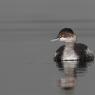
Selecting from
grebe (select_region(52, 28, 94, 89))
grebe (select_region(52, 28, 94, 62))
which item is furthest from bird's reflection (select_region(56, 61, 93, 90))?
grebe (select_region(52, 28, 94, 62))

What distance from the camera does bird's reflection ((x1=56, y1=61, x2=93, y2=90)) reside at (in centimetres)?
2395

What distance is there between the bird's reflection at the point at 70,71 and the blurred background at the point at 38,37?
0.64 ft

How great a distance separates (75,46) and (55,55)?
691 millimetres

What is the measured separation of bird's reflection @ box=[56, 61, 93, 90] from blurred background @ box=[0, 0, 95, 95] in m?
0.20

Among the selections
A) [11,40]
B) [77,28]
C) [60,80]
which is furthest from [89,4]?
[60,80]

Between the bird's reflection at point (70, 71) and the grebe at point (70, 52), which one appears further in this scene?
the grebe at point (70, 52)

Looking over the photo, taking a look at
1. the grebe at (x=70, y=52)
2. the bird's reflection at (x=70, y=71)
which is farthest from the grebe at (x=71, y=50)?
the bird's reflection at (x=70, y=71)

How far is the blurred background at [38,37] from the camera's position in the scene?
78.8 feet

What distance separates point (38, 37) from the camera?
29.6 m

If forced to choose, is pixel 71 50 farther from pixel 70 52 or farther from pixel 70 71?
pixel 70 71

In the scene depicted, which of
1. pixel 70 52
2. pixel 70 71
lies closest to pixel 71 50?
pixel 70 52

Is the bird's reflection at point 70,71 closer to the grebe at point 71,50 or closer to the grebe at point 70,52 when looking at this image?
the grebe at point 70,52

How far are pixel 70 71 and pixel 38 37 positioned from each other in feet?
13.8

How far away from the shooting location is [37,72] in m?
25.3
